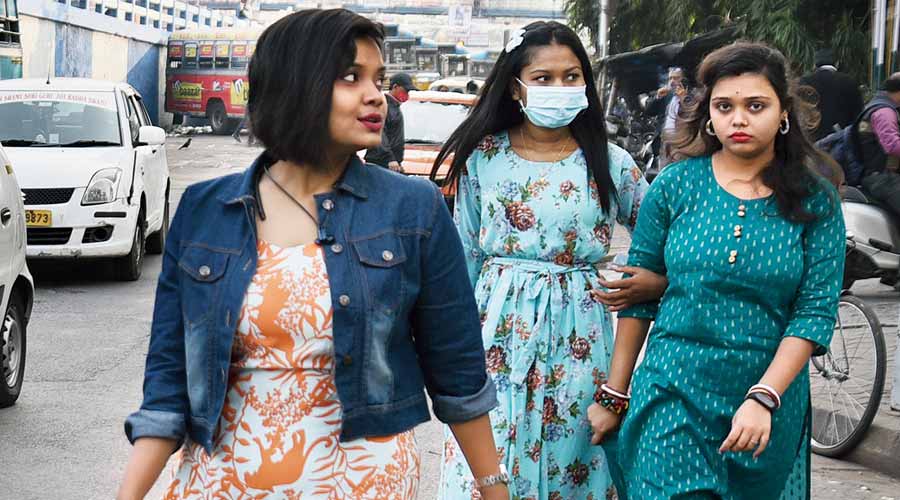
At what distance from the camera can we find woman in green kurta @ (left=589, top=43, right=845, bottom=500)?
3.25m

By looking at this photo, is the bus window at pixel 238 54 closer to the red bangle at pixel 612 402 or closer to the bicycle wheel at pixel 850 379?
the bicycle wheel at pixel 850 379

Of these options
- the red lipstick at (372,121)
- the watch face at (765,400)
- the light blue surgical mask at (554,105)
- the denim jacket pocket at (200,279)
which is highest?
the light blue surgical mask at (554,105)

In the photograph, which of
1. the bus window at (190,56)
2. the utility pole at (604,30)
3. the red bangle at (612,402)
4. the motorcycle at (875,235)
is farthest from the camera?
the bus window at (190,56)

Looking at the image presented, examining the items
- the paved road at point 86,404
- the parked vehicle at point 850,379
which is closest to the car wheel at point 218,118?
the paved road at point 86,404

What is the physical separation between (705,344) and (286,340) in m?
1.26

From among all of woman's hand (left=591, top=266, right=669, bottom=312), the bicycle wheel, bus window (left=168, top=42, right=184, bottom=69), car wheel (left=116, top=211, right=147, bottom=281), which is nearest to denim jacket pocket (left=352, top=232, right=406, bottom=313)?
woman's hand (left=591, top=266, right=669, bottom=312)

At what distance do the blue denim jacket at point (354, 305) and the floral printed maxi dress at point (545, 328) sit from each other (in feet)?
4.18

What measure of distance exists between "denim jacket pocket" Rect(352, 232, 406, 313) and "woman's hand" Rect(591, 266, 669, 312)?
1.21 meters

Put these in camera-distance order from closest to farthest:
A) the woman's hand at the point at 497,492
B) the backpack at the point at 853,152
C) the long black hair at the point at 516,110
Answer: the woman's hand at the point at 497,492 < the long black hair at the point at 516,110 < the backpack at the point at 853,152

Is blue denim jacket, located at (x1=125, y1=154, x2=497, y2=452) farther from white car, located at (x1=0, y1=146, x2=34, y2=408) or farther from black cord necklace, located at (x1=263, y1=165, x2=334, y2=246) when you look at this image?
white car, located at (x1=0, y1=146, x2=34, y2=408)

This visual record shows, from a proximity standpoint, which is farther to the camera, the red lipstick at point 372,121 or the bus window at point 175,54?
the bus window at point 175,54

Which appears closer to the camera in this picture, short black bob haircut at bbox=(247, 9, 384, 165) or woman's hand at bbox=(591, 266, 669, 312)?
short black bob haircut at bbox=(247, 9, 384, 165)

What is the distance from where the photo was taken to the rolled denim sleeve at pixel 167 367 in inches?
96.4

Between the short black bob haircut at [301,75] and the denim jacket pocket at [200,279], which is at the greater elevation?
the short black bob haircut at [301,75]
